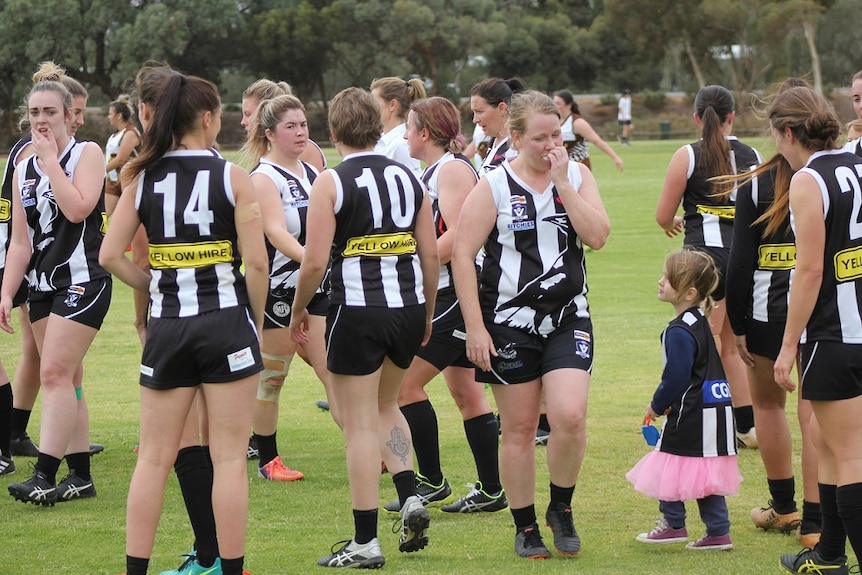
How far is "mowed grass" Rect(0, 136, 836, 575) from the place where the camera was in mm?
5105

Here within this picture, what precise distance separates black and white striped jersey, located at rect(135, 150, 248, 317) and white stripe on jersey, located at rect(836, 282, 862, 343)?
235 centimetres

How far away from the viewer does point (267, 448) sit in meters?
6.77

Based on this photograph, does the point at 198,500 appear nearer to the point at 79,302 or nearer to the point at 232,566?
the point at 232,566

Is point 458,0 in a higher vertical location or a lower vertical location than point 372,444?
higher

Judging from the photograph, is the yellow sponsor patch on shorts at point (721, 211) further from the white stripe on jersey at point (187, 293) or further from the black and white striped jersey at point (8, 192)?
the black and white striped jersey at point (8, 192)

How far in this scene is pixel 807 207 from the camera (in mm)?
4352

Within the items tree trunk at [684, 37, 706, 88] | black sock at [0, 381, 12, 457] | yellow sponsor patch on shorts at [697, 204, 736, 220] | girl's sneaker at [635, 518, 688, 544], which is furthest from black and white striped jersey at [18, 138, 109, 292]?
tree trunk at [684, 37, 706, 88]

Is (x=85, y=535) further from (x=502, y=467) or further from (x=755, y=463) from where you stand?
(x=755, y=463)

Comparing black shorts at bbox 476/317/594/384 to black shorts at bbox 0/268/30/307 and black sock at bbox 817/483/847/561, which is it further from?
black shorts at bbox 0/268/30/307

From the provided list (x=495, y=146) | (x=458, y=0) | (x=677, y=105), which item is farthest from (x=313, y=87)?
(x=495, y=146)

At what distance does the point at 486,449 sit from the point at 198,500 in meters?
1.83

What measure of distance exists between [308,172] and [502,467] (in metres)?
2.24

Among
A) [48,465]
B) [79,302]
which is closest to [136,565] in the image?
[48,465]

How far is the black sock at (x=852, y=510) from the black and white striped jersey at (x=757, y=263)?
1047 millimetres
